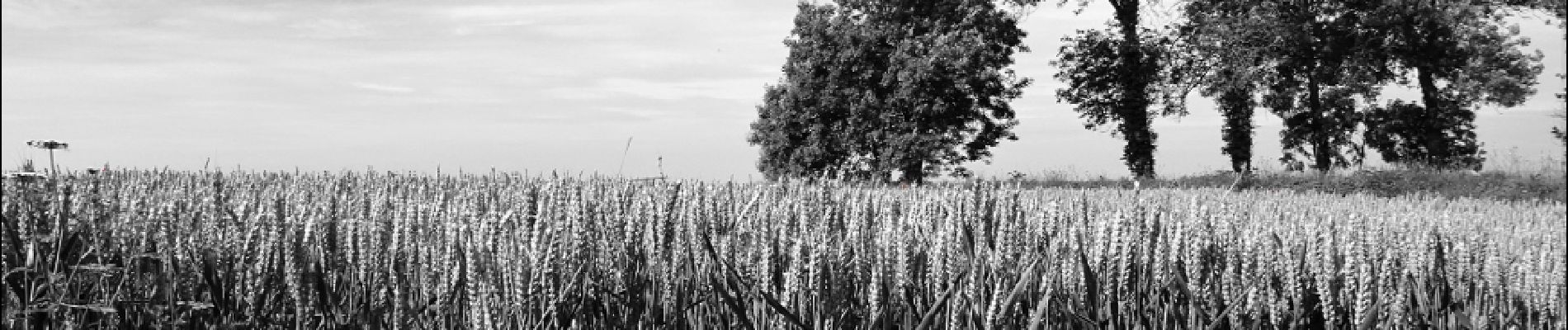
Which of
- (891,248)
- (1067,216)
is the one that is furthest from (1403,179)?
(891,248)

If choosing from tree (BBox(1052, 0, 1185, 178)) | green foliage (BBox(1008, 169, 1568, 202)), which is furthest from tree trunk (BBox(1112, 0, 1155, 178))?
green foliage (BBox(1008, 169, 1568, 202))

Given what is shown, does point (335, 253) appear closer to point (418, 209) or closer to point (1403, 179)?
point (418, 209)

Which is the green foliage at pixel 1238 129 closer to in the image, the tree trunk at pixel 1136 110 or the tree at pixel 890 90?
the tree trunk at pixel 1136 110

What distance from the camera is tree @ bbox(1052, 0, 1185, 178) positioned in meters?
28.5

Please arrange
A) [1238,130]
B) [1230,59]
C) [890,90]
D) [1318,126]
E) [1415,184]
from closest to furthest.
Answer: [1415,184], [890,90], [1230,59], [1318,126], [1238,130]

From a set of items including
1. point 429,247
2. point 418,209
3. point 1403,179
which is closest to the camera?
point 429,247

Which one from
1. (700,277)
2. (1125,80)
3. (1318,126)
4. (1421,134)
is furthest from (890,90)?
(700,277)

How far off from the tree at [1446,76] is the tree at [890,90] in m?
10.2

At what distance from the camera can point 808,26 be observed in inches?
1052

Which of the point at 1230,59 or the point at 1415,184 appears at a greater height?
the point at 1230,59

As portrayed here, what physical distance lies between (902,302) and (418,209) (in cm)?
211

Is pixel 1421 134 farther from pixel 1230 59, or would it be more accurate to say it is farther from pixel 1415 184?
pixel 1415 184

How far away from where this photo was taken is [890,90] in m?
25.2

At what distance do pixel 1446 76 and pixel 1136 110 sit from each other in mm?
8258
